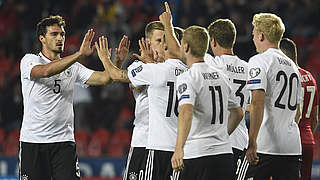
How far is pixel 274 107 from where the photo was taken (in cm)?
634

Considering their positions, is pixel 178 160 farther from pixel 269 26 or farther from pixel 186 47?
pixel 269 26

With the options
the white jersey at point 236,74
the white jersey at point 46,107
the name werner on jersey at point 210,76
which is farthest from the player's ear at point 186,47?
the white jersey at point 46,107

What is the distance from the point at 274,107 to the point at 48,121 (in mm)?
2313

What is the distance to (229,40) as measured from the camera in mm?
6637

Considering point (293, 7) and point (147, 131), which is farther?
point (293, 7)

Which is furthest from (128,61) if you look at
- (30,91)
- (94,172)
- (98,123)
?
(30,91)

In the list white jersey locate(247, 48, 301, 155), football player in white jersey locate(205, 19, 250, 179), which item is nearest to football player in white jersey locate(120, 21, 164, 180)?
football player in white jersey locate(205, 19, 250, 179)

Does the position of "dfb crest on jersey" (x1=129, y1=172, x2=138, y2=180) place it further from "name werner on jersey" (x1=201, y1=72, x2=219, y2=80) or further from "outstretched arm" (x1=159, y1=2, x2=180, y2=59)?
"name werner on jersey" (x1=201, y1=72, x2=219, y2=80)

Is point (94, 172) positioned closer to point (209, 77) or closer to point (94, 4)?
point (94, 4)

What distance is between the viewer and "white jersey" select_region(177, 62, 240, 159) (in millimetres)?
5727

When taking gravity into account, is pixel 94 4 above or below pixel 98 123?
above

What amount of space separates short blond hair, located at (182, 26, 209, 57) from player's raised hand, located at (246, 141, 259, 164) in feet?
3.12

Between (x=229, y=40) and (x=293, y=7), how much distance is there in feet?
27.0

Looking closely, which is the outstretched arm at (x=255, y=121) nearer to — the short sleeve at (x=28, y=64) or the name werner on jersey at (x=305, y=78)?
the name werner on jersey at (x=305, y=78)
